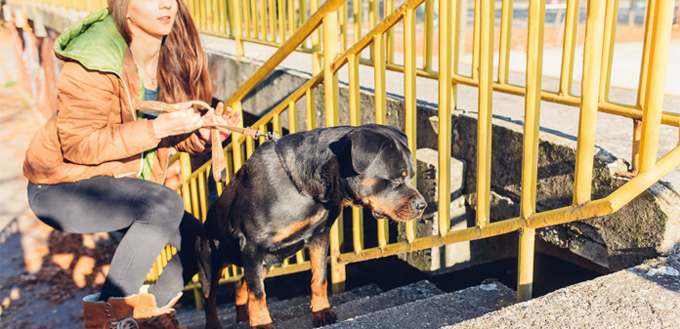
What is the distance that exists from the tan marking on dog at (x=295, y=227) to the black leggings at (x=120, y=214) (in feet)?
1.87

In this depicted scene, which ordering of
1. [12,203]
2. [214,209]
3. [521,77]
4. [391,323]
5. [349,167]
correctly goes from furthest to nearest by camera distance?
1. [12,203]
2. [521,77]
3. [214,209]
4. [349,167]
5. [391,323]

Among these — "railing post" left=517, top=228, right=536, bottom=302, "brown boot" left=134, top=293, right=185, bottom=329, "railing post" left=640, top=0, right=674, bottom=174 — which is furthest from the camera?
"brown boot" left=134, top=293, right=185, bottom=329

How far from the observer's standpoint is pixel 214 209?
3.05m

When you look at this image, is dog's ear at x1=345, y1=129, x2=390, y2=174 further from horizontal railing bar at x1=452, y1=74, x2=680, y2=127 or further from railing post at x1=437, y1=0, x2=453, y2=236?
horizontal railing bar at x1=452, y1=74, x2=680, y2=127

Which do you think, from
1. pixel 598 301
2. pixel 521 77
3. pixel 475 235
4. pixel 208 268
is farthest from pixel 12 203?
pixel 598 301

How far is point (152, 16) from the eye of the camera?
9.12ft

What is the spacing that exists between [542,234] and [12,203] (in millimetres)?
7923

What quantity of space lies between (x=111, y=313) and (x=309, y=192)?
1.15 metres

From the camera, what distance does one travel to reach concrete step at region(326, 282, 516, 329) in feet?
7.70

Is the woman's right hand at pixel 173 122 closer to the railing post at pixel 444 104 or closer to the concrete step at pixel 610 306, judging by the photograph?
the railing post at pixel 444 104

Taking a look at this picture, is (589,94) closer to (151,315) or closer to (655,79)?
(655,79)

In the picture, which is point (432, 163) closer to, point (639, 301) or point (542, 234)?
point (542, 234)

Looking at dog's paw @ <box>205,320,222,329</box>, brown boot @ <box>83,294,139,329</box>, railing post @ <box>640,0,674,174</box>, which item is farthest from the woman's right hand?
railing post @ <box>640,0,674,174</box>

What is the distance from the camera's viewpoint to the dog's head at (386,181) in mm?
2477
